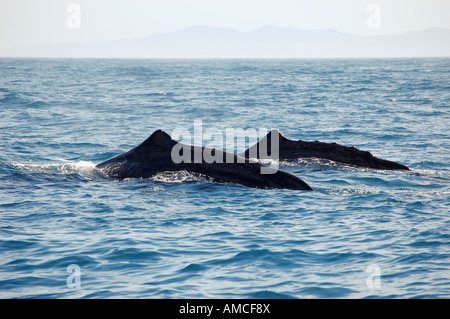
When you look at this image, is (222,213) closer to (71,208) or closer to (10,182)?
(71,208)

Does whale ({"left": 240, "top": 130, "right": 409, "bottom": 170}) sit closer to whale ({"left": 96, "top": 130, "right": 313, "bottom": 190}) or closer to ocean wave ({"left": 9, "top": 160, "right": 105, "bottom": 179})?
whale ({"left": 96, "top": 130, "right": 313, "bottom": 190})

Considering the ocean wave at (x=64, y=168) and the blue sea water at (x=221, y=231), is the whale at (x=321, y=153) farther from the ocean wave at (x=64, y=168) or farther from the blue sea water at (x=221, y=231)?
the ocean wave at (x=64, y=168)

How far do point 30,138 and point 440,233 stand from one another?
67.3ft

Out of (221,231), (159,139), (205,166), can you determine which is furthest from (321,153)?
(221,231)

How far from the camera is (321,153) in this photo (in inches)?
707

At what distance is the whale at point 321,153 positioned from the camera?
1752 centimetres

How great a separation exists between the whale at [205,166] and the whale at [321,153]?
264 centimetres

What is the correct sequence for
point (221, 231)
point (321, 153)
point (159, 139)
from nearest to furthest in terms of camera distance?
point (221, 231) < point (159, 139) < point (321, 153)

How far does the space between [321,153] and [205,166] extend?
462 cm

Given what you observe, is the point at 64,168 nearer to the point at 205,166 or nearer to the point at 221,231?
the point at 205,166

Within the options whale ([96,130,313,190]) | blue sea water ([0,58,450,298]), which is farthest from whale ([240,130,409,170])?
whale ([96,130,313,190])

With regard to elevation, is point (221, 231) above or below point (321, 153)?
below

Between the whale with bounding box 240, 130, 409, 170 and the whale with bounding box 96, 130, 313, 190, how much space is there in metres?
2.64
